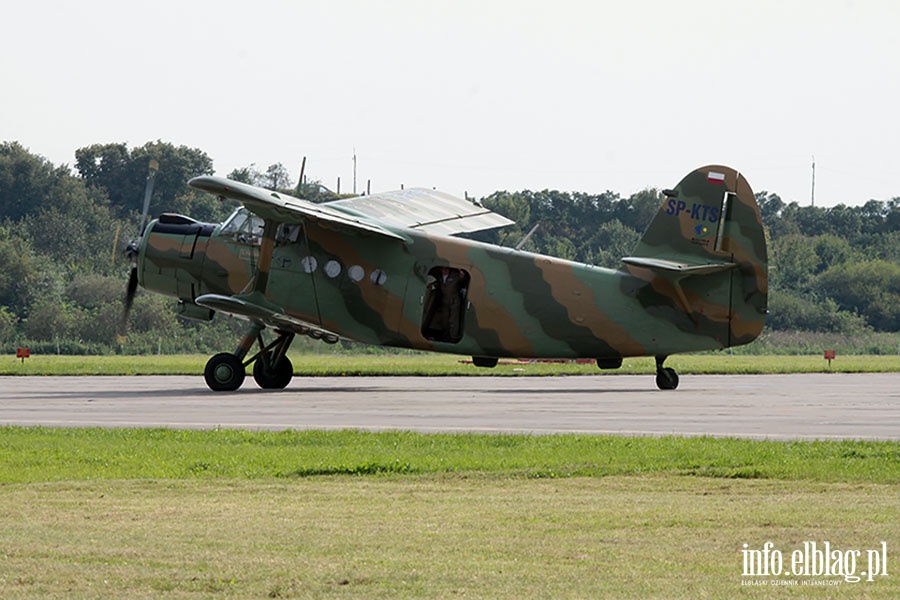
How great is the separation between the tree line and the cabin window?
26.5m

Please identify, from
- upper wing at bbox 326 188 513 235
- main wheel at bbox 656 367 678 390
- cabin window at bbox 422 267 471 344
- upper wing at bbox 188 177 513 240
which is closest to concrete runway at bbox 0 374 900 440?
main wheel at bbox 656 367 678 390

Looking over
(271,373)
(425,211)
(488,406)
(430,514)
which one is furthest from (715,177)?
(430,514)

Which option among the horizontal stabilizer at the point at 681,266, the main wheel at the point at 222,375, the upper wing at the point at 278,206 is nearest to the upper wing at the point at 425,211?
the upper wing at the point at 278,206

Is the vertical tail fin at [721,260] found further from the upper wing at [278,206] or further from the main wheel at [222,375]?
the main wheel at [222,375]

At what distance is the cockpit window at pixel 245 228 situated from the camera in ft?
89.0

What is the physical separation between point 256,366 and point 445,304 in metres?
4.31

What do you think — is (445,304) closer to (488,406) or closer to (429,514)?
(488,406)

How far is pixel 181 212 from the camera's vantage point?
3445 inches

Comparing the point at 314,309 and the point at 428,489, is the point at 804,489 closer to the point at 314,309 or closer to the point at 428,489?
the point at 428,489

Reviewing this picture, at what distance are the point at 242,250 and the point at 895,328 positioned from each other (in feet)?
199

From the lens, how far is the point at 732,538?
369 inches

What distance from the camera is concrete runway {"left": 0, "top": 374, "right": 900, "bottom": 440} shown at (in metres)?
18.8

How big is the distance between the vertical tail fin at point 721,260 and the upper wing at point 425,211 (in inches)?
197

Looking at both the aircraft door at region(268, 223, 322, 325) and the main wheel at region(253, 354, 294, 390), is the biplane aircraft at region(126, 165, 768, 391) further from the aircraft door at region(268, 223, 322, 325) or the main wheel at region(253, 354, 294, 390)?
the main wheel at region(253, 354, 294, 390)
